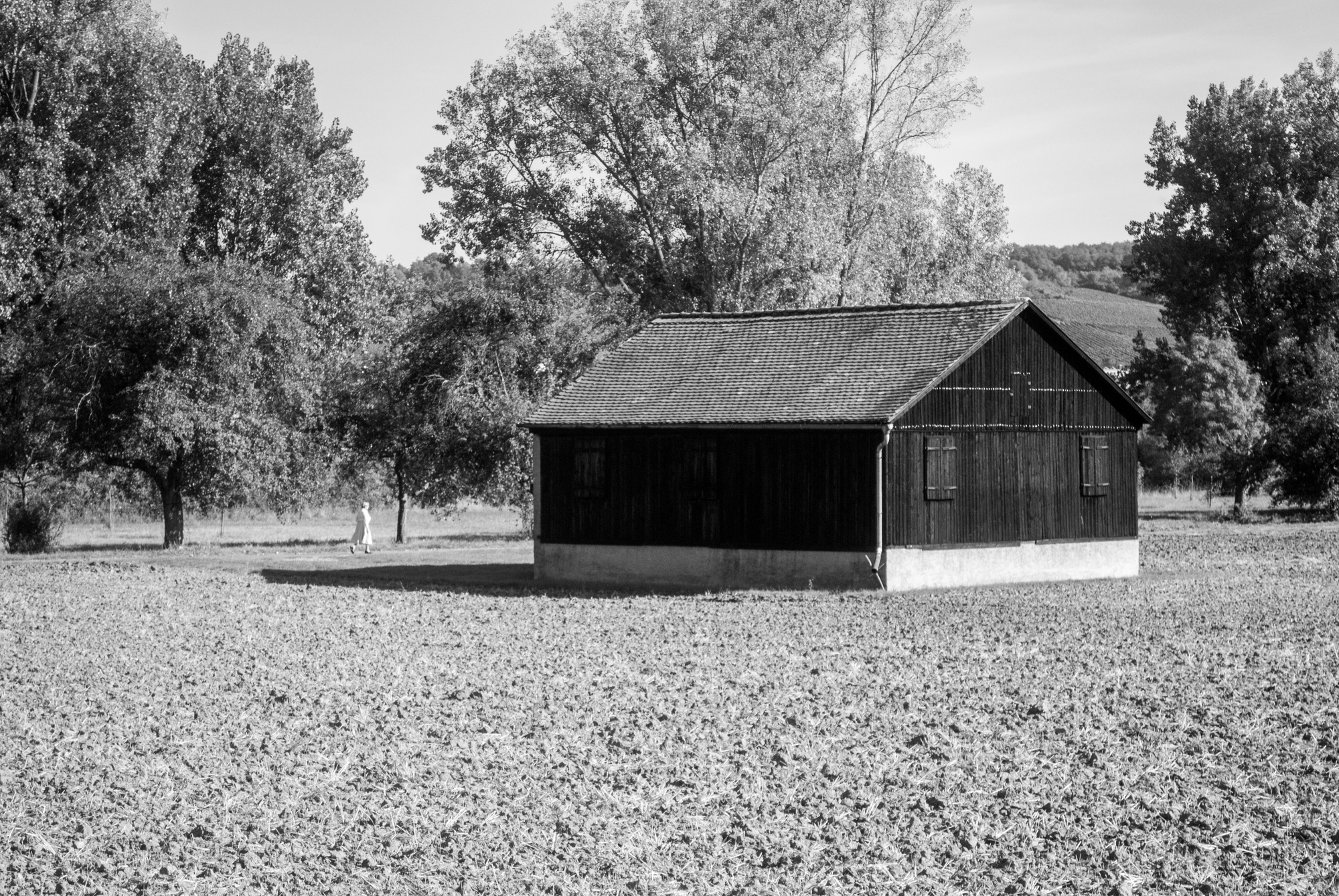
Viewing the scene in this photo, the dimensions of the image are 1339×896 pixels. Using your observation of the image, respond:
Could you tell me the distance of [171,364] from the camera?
4150cm

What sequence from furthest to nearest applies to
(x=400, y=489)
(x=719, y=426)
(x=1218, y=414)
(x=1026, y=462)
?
(x=1218, y=414), (x=400, y=489), (x=1026, y=462), (x=719, y=426)

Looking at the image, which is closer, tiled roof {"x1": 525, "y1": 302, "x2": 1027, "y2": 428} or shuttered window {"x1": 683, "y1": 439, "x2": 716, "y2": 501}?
tiled roof {"x1": 525, "y1": 302, "x2": 1027, "y2": 428}

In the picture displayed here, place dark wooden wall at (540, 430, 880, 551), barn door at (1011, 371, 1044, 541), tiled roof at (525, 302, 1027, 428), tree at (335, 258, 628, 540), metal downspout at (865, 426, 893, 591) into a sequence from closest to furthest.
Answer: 1. metal downspout at (865, 426, 893, 591)
2. dark wooden wall at (540, 430, 880, 551)
3. tiled roof at (525, 302, 1027, 428)
4. barn door at (1011, 371, 1044, 541)
5. tree at (335, 258, 628, 540)

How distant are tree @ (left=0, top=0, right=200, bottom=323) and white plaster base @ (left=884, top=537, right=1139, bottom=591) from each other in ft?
81.3

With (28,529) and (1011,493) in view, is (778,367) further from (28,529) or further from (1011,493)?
(28,529)

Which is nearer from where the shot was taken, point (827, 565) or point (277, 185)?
point (827, 565)

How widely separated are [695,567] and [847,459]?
13.6 ft

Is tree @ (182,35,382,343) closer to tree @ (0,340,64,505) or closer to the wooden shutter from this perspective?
tree @ (0,340,64,505)

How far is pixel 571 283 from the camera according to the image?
54.2 m

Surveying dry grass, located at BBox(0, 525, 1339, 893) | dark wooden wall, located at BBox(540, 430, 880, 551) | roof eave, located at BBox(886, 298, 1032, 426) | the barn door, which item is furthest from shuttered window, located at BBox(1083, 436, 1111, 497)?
dry grass, located at BBox(0, 525, 1339, 893)

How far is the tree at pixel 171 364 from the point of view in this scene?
40719 mm

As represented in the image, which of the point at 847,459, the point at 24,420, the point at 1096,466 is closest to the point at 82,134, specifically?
the point at 24,420

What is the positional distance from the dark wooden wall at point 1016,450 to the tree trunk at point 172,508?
2393 cm

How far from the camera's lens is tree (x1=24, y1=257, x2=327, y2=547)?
134ft
